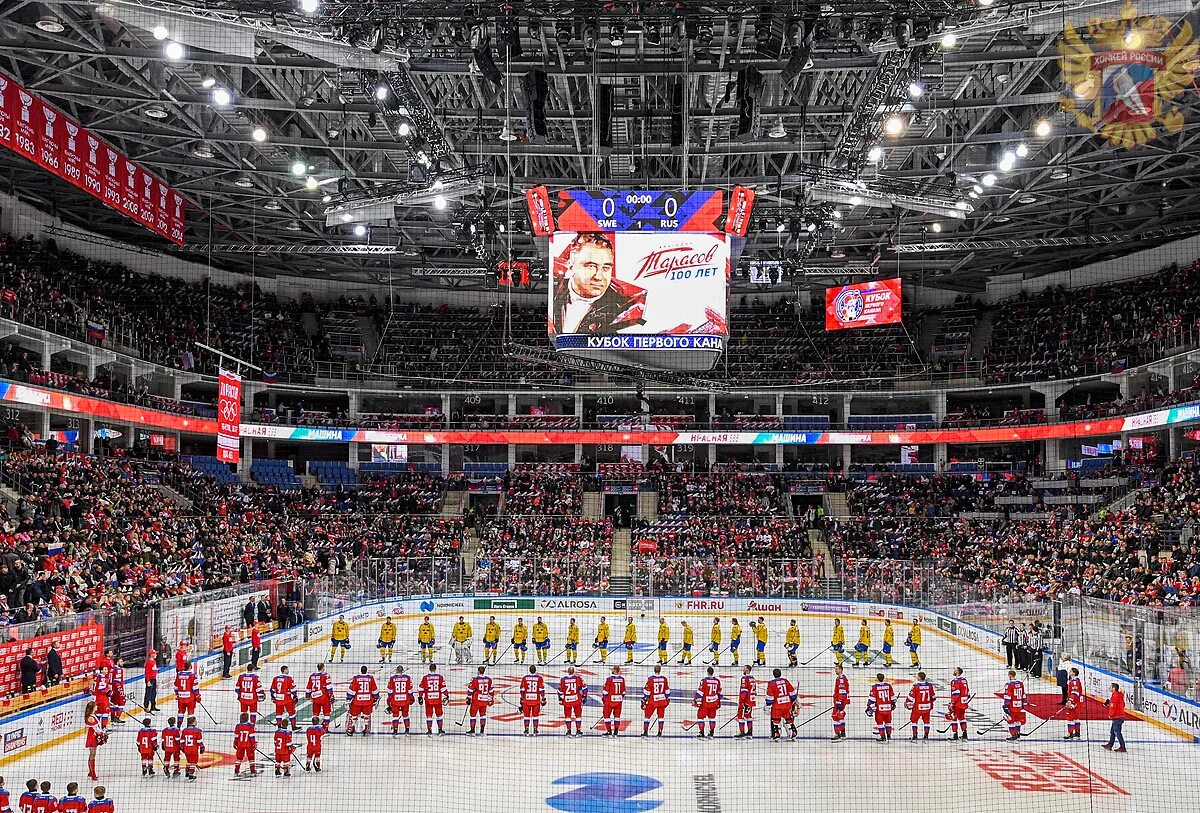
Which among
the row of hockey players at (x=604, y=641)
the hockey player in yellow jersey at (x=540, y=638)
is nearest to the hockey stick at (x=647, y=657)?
the row of hockey players at (x=604, y=641)

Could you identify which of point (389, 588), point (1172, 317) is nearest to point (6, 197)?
point (389, 588)

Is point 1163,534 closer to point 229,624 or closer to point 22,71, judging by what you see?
point 229,624

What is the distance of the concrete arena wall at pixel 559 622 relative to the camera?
53.0 feet

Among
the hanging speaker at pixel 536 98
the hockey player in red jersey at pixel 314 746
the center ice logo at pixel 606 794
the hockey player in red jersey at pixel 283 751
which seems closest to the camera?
the center ice logo at pixel 606 794

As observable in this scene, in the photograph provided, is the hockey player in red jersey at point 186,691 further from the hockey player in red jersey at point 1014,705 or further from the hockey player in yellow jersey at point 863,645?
the hockey player in yellow jersey at point 863,645

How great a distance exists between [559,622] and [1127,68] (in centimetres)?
2258

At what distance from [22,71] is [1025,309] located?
3785 centimetres

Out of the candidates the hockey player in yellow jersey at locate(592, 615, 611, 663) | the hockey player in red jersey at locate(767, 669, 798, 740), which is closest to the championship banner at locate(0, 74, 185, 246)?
the hockey player in yellow jersey at locate(592, 615, 611, 663)

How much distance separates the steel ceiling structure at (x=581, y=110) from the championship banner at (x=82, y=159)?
54.7 inches

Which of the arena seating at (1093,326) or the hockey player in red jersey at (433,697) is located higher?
the arena seating at (1093,326)

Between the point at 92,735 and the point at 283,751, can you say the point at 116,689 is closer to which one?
the point at 92,735

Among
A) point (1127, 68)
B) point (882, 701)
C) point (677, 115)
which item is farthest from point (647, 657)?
point (1127, 68)

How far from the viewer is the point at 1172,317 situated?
1396 inches

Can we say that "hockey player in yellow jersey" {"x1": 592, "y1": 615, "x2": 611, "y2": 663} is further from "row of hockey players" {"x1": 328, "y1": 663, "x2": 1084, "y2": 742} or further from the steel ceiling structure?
Answer: the steel ceiling structure
